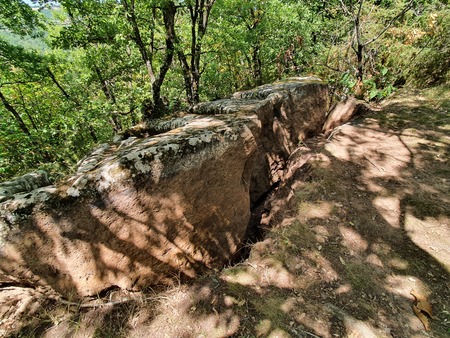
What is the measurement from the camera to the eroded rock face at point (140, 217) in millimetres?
1979

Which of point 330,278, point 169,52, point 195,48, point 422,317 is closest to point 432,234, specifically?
point 422,317

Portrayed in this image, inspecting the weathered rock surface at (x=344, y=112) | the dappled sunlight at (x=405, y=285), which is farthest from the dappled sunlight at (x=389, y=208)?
the weathered rock surface at (x=344, y=112)

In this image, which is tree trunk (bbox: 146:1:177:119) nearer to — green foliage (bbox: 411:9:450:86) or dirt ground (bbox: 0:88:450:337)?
dirt ground (bbox: 0:88:450:337)

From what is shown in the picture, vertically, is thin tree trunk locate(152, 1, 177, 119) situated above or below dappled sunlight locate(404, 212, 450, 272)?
above

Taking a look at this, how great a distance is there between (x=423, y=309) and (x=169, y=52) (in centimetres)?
670

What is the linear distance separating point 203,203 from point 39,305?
1.90 metres

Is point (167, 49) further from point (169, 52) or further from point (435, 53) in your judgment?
point (435, 53)

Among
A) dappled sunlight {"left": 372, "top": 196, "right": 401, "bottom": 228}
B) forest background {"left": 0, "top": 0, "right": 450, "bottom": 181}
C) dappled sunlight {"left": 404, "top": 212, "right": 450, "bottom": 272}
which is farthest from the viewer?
forest background {"left": 0, "top": 0, "right": 450, "bottom": 181}

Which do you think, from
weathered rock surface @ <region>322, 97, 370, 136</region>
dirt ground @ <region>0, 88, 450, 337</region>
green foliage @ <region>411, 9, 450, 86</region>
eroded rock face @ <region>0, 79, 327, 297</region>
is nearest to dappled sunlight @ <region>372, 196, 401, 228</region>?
dirt ground @ <region>0, 88, 450, 337</region>

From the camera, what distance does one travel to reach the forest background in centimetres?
533

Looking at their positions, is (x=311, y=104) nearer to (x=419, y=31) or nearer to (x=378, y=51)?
(x=378, y=51)

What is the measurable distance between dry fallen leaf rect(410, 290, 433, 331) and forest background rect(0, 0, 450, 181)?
15.9 feet

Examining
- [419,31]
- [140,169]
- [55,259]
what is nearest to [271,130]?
[140,169]

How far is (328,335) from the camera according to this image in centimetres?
189
